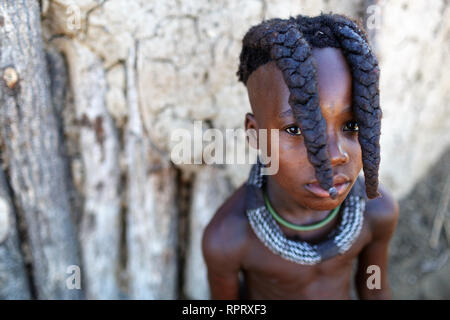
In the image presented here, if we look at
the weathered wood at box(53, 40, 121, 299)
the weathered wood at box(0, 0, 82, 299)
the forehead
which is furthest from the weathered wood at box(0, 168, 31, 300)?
the forehead

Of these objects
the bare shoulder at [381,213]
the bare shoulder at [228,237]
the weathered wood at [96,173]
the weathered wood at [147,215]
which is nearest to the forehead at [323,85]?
the bare shoulder at [228,237]

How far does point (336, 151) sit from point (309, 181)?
0.12 metres

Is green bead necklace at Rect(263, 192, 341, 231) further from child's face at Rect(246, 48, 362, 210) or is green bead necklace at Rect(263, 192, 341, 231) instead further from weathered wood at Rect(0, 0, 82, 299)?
weathered wood at Rect(0, 0, 82, 299)

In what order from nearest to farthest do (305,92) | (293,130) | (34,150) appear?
(305,92) → (293,130) → (34,150)

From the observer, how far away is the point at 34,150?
175 centimetres

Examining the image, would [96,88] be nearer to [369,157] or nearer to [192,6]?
[192,6]

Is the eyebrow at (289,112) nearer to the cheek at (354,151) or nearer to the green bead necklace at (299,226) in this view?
the cheek at (354,151)

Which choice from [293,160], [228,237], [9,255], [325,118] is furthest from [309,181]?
[9,255]

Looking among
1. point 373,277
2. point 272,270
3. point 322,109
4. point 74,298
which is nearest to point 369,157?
point 322,109

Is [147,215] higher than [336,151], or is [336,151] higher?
[336,151]

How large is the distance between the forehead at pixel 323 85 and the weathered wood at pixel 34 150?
1.01 m

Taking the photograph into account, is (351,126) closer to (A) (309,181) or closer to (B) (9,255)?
(A) (309,181)

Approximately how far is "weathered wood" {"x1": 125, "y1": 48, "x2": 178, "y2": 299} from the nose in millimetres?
1047
